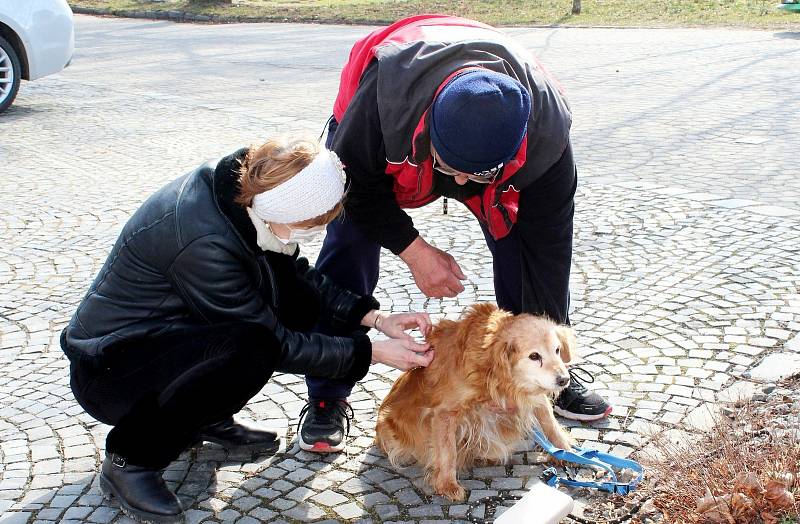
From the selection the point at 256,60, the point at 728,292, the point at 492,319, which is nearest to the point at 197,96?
the point at 256,60

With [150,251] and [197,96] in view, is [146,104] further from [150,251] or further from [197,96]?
[150,251]

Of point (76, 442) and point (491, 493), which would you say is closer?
point (491, 493)

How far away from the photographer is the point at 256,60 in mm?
15578

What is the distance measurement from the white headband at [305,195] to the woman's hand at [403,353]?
648 mm

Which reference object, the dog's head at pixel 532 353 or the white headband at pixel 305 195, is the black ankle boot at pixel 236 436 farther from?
the dog's head at pixel 532 353

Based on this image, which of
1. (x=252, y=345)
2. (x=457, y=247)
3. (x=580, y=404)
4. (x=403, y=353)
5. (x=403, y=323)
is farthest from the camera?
(x=457, y=247)

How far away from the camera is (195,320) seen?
3.36 meters

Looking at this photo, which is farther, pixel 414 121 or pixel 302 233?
pixel 302 233

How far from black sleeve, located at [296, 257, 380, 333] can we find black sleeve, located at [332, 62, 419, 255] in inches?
12.2

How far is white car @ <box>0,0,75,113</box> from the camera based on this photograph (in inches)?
414

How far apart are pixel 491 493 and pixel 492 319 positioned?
0.71 meters

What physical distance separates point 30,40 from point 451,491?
9393 mm

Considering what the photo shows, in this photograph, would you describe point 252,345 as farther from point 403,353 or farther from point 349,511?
point 349,511

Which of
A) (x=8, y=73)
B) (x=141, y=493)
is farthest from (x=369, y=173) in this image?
(x=8, y=73)
